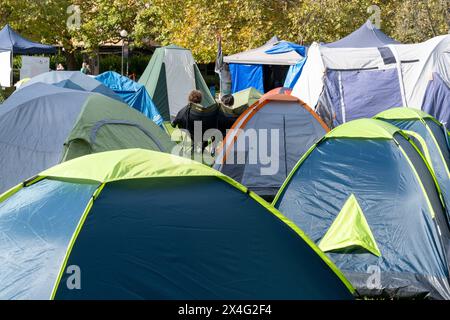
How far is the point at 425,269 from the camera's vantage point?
20.9 ft

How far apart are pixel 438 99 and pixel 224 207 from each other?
8.90 metres

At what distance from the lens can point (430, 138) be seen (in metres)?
8.46

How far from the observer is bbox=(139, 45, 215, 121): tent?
59.1ft

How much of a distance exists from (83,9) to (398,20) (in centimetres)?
2003

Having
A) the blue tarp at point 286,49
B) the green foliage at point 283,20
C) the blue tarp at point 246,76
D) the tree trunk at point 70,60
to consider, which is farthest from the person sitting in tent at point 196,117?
the tree trunk at point 70,60

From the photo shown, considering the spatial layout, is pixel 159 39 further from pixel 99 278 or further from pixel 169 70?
pixel 99 278

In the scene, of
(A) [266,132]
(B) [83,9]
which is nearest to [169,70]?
(A) [266,132]

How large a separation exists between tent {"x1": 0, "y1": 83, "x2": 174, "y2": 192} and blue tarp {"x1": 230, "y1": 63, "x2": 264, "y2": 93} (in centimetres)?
1502

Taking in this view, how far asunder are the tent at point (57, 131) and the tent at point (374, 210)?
2311mm

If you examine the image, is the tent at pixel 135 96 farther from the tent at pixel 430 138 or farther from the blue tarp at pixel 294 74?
the tent at pixel 430 138

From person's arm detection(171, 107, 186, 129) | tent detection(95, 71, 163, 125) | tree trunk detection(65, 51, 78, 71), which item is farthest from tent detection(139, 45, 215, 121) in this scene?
tree trunk detection(65, 51, 78, 71)

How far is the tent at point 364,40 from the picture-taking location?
679 inches

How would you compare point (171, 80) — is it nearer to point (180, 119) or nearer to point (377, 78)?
point (377, 78)

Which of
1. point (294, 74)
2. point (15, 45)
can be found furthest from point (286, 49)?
point (15, 45)
